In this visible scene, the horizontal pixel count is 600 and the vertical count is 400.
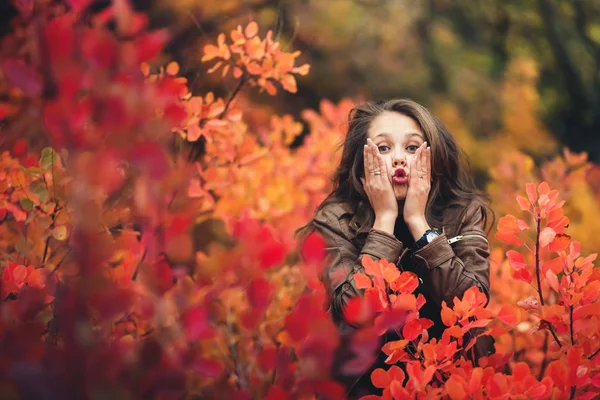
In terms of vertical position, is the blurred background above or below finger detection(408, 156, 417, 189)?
below

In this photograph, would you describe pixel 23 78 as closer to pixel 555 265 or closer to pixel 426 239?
pixel 426 239

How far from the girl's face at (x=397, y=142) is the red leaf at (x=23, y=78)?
4.20 ft

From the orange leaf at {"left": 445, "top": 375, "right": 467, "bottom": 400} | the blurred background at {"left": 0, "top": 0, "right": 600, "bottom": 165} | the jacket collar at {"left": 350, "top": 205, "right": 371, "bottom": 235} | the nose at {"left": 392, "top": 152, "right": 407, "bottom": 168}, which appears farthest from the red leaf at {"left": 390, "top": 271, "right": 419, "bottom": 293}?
the blurred background at {"left": 0, "top": 0, "right": 600, "bottom": 165}

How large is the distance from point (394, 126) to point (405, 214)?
356 mm

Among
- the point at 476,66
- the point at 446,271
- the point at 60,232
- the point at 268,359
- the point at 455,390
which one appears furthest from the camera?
the point at 476,66

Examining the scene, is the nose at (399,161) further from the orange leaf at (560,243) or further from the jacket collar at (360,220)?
the orange leaf at (560,243)

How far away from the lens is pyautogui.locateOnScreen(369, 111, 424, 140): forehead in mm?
2275

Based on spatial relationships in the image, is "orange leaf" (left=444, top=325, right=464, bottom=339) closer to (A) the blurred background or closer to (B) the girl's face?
(B) the girl's face

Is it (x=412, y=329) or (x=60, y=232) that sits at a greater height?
(x=412, y=329)

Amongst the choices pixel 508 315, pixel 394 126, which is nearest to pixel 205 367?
pixel 508 315

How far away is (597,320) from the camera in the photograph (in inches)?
70.7

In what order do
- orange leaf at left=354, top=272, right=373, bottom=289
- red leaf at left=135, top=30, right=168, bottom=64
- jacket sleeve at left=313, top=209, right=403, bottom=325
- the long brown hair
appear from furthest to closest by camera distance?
the long brown hair, jacket sleeve at left=313, top=209, right=403, bottom=325, orange leaf at left=354, top=272, right=373, bottom=289, red leaf at left=135, top=30, right=168, bottom=64

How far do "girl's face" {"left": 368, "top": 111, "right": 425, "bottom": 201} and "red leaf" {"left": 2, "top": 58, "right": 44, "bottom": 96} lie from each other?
1280mm

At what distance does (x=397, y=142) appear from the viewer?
2.26 m
